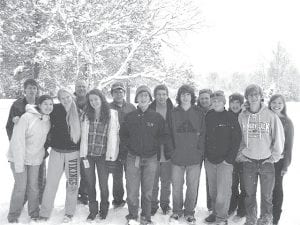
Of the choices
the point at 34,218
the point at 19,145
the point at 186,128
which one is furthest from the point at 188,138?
the point at 34,218

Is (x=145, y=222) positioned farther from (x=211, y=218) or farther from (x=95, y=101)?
(x=95, y=101)

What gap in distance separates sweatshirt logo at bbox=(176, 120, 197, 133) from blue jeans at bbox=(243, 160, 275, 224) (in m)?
0.94

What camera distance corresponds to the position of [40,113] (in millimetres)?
5465

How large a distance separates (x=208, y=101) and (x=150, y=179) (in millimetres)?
1850

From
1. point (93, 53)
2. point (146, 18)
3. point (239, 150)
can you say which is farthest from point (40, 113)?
point (146, 18)

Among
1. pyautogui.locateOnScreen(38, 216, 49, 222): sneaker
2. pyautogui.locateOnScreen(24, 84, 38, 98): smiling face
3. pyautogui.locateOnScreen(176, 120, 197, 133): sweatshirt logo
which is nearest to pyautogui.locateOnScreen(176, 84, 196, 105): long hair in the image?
pyautogui.locateOnScreen(176, 120, 197, 133): sweatshirt logo

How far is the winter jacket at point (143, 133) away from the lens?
532 cm

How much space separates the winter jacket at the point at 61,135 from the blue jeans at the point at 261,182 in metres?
2.63

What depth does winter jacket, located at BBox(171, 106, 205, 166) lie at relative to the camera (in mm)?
5480

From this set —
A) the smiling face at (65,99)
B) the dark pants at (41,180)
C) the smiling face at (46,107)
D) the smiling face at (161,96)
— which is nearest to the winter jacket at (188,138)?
the smiling face at (161,96)

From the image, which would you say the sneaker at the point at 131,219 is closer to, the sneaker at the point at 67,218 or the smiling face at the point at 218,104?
the sneaker at the point at 67,218

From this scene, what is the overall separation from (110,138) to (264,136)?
2.30 meters

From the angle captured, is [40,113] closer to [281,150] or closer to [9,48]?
[281,150]

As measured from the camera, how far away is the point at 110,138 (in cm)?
546
